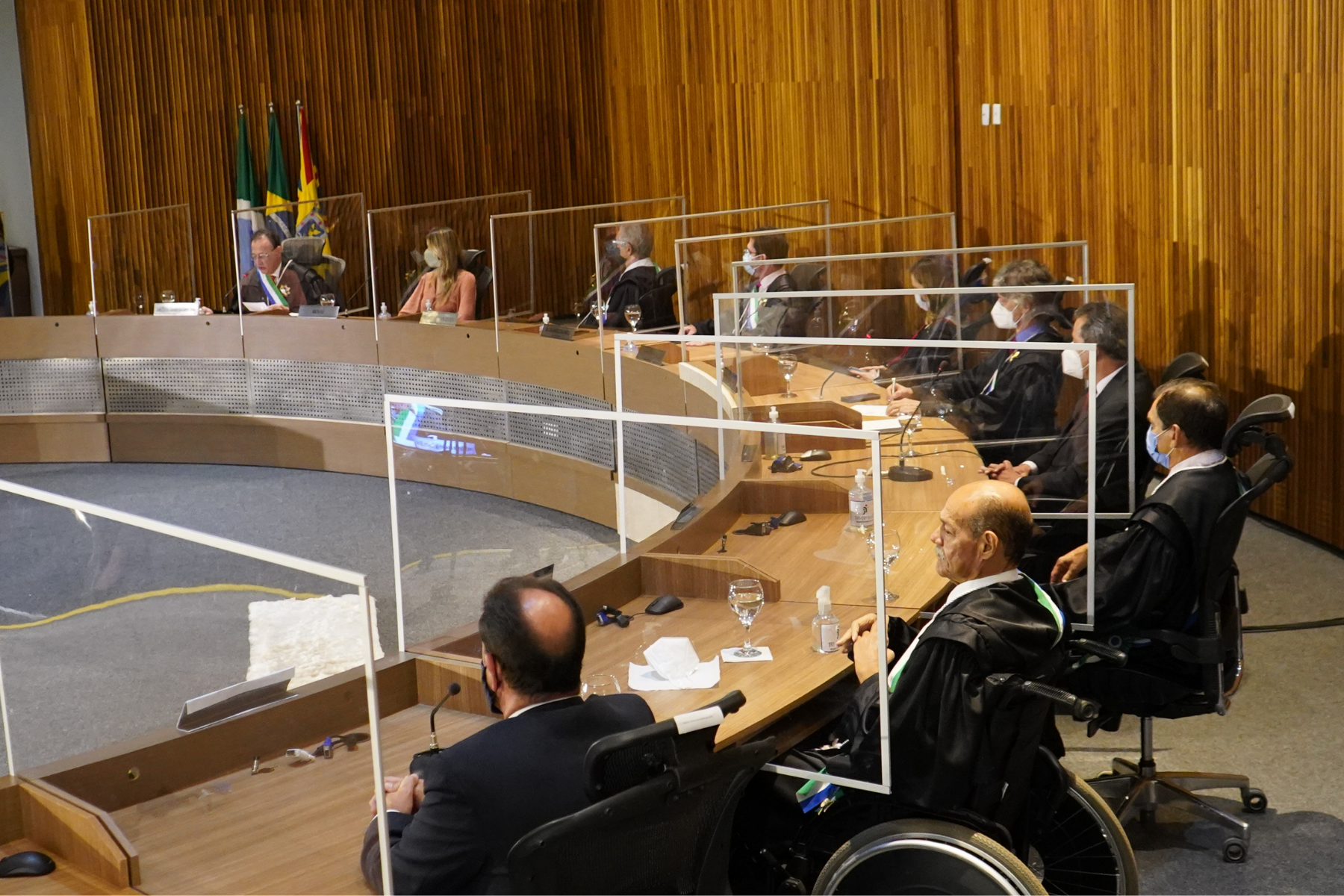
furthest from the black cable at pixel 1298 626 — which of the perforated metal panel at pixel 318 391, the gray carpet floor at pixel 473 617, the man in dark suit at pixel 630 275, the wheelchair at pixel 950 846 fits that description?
the perforated metal panel at pixel 318 391

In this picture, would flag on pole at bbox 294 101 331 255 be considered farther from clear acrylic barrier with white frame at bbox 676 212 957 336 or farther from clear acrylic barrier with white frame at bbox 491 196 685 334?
clear acrylic barrier with white frame at bbox 676 212 957 336

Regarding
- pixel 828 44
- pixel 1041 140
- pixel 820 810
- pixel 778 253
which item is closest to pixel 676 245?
pixel 778 253

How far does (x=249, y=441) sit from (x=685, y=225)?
9.84 feet

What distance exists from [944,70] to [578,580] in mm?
5945

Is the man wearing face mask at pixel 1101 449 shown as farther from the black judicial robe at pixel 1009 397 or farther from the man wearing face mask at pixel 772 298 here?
the man wearing face mask at pixel 772 298

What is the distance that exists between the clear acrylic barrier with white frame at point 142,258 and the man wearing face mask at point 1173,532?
23.2ft

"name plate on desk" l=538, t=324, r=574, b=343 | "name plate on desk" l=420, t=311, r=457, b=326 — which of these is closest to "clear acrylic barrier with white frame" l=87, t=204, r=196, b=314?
"name plate on desk" l=420, t=311, r=457, b=326

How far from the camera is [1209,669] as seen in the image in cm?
323

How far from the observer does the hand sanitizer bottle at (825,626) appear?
289 cm

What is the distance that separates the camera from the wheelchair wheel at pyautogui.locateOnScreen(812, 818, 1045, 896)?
231 centimetres

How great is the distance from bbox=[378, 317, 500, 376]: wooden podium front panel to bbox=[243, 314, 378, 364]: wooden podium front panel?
0.11m

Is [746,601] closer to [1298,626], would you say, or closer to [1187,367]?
[1187,367]

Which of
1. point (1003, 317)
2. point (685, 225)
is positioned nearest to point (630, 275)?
point (685, 225)

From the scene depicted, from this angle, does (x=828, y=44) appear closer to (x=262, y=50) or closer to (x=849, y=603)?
(x=262, y=50)
